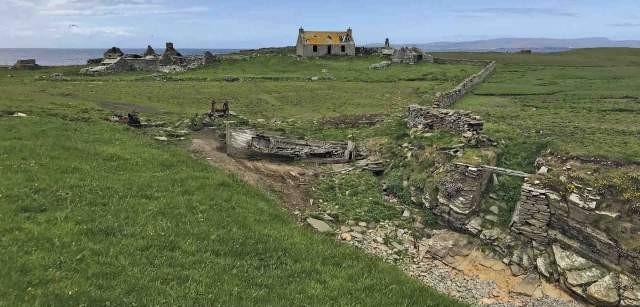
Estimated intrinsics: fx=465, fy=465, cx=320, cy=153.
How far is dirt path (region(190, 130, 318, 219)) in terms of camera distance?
819 inches

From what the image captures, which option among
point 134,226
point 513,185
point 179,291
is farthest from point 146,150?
point 513,185

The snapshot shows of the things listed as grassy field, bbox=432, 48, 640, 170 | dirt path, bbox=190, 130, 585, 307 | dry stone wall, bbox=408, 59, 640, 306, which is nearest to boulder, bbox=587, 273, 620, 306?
dry stone wall, bbox=408, 59, 640, 306

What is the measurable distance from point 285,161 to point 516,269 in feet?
44.7

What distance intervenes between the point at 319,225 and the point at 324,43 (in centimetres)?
7178

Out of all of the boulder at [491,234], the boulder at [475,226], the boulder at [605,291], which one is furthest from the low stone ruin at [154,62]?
the boulder at [605,291]

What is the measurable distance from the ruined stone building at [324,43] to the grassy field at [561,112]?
31932mm

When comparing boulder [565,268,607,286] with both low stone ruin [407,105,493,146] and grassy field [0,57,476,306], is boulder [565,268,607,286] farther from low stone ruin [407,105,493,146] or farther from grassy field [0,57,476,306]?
low stone ruin [407,105,493,146]

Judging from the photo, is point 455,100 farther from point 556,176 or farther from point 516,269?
point 516,269

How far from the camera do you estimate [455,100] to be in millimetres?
42312

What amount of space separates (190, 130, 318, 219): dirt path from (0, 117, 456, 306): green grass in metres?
1.65

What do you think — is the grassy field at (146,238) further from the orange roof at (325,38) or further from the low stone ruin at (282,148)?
the orange roof at (325,38)

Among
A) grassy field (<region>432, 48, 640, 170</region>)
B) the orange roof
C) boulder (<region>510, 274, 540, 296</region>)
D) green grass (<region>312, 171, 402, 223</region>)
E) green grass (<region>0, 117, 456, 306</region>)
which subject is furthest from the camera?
the orange roof

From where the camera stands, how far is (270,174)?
77.1ft

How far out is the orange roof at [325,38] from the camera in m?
85.6
